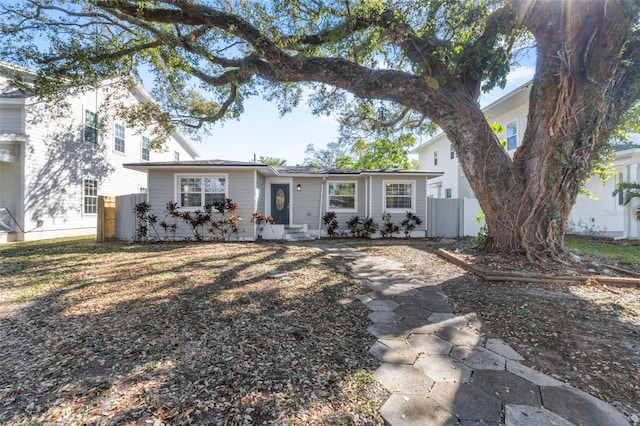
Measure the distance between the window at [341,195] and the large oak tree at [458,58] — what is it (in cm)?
548

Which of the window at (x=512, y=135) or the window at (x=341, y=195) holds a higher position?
the window at (x=512, y=135)

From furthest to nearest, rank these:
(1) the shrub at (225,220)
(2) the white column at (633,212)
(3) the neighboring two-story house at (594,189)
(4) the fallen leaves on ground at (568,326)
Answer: (3) the neighboring two-story house at (594,189)
(1) the shrub at (225,220)
(2) the white column at (633,212)
(4) the fallen leaves on ground at (568,326)

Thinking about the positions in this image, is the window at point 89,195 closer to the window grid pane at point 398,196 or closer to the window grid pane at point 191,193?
the window grid pane at point 191,193

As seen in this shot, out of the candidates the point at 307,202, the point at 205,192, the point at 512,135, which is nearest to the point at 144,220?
the point at 205,192

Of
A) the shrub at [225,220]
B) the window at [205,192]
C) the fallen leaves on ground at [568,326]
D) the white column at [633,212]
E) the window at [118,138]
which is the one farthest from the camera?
the window at [118,138]

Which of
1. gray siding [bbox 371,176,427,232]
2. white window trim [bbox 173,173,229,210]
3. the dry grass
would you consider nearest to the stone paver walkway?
the dry grass

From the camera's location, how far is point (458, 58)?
20.8ft

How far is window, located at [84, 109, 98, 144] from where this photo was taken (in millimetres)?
12039

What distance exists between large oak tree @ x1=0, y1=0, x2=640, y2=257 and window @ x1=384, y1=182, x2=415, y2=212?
5.45 metres

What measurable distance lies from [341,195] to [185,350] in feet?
34.2

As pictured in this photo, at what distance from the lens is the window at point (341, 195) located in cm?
1247

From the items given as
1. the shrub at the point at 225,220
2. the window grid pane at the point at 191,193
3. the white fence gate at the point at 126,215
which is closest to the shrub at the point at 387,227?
the shrub at the point at 225,220

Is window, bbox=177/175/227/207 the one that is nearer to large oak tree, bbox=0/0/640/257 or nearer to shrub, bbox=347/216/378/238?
large oak tree, bbox=0/0/640/257

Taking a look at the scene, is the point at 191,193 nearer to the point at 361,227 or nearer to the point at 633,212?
the point at 361,227
